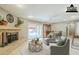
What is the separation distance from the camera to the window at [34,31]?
2457 mm

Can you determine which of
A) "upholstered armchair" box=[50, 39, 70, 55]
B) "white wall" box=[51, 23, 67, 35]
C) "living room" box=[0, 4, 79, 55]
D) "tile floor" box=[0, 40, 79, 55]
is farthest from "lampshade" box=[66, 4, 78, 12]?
"tile floor" box=[0, 40, 79, 55]

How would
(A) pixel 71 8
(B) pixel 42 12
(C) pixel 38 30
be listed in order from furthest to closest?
(C) pixel 38 30 < (B) pixel 42 12 < (A) pixel 71 8

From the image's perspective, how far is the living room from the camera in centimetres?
229

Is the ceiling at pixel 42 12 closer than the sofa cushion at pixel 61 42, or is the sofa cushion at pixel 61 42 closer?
the ceiling at pixel 42 12

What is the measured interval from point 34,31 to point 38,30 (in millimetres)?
91

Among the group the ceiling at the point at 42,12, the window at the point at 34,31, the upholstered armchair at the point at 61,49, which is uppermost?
the ceiling at the point at 42,12

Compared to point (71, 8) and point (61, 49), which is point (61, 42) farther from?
point (71, 8)

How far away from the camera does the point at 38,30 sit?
251 centimetres

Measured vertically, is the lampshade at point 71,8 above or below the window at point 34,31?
above

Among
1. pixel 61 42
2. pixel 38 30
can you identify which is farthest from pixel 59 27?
pixel 38 30

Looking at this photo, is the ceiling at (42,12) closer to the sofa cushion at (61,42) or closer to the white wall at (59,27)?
the white wall at (59,27)

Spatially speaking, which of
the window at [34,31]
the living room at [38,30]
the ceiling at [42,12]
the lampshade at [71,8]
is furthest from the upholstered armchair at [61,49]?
the lampshade at [71,8]
